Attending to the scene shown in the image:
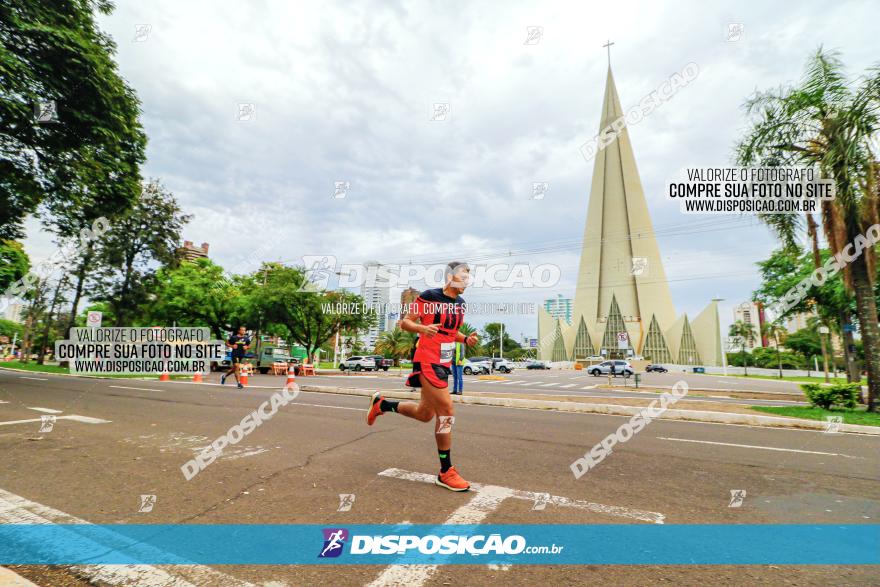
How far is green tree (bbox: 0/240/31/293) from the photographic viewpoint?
71.7 feet

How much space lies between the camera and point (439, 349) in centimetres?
385

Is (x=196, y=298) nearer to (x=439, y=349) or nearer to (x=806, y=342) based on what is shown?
(x=439, y=349)

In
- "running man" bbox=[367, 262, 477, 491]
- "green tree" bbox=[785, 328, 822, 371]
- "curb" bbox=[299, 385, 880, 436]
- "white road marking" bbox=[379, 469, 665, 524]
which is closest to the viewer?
"white road marking" bbox=[379, 469, 665, 524]

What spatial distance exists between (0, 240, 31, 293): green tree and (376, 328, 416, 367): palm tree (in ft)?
118

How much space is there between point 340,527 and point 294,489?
97cm

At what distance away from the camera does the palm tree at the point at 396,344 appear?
180 feet

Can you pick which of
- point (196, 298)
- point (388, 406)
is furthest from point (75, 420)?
point (196, 298)

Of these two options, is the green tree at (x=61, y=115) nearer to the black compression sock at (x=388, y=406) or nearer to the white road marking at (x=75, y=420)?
the white road marking at (x=75, y=420)

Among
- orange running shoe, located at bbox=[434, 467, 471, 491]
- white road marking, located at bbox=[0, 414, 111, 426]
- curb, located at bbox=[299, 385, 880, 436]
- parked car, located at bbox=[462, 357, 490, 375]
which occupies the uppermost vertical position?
orange running shoe, located at bbox=[434, 467, 471, 491]

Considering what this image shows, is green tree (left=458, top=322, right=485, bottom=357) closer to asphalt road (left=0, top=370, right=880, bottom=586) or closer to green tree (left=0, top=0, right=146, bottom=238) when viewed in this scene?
asphalt road (left=0, top=370, right=880, bottom=586)

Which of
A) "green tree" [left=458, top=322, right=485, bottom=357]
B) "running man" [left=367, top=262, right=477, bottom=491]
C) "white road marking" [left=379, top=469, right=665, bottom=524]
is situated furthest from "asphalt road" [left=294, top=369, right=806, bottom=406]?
"running man" [left=367, top=262, right=477, bottom=491]

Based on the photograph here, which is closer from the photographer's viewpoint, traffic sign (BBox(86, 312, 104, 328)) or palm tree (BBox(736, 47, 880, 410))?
palm tree (BBox(736, 47, 880, 410))

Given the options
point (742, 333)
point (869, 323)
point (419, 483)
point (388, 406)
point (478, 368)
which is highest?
point (742, 333)

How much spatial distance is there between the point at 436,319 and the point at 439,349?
295 millimetres
